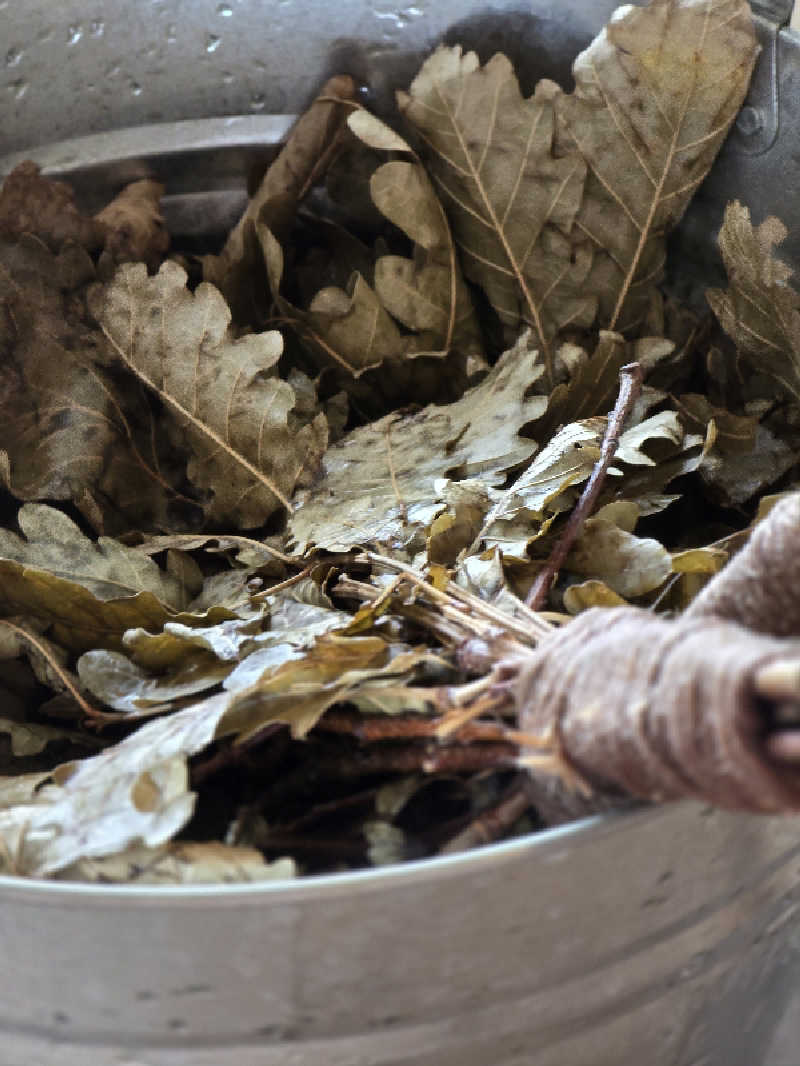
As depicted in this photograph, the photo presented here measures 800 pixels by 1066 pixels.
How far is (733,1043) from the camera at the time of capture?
555mm

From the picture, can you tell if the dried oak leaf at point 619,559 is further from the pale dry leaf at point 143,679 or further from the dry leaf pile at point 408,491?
the pale dry leaf at point 143,679

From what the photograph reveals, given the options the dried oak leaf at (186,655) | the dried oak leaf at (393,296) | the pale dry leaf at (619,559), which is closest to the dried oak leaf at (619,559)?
the pale dry leaf at (619,559)

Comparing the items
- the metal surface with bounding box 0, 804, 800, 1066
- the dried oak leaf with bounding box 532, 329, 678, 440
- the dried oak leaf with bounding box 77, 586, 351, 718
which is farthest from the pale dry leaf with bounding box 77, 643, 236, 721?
the dried oak leaf with bounding box 532, 329, 678, 440

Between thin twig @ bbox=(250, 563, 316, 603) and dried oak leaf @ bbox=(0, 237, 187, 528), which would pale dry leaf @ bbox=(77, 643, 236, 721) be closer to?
thin twig @ bbox=(250, 563, 316, 603)

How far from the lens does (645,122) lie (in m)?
0.68

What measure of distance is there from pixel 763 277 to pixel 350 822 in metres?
0.36

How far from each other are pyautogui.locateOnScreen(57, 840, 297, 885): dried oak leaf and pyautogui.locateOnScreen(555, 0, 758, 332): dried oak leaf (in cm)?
45

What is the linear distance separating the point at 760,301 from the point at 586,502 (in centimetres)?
19

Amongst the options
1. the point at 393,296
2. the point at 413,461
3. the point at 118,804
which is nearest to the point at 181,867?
the point at 118,804

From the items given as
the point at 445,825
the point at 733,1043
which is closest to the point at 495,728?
the point at 445,825

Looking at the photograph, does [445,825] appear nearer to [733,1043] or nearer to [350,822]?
[350,822]

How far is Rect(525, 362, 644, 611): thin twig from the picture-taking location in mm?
482

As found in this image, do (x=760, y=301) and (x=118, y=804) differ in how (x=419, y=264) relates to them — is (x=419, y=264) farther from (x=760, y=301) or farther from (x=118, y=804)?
(x=118, y=804)

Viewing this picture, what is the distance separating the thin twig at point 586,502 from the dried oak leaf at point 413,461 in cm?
6
